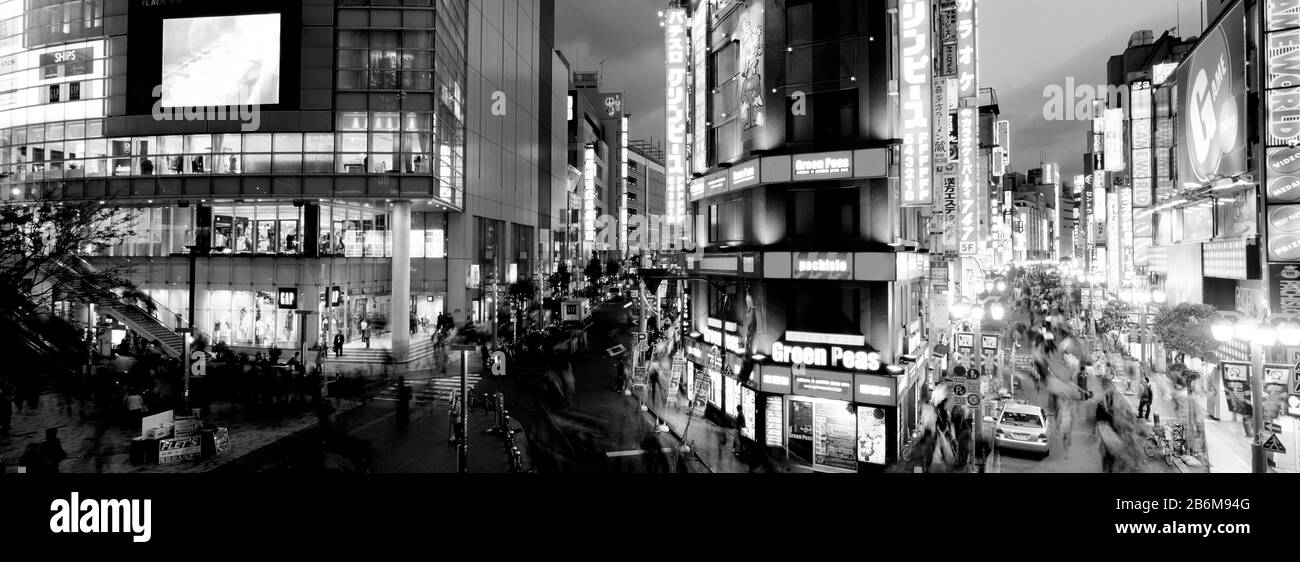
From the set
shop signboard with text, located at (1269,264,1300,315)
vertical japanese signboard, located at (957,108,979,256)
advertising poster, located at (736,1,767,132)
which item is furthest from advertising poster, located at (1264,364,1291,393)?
vertical japanese signboard, located at (957,108,979,256)

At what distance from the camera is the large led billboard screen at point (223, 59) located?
34.1 meters

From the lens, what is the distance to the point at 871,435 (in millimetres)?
17750

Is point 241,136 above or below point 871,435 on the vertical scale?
above

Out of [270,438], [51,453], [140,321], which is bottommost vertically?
[270,438]

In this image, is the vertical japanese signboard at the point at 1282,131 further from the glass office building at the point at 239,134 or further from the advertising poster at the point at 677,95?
the glass office building at the point at 239,134

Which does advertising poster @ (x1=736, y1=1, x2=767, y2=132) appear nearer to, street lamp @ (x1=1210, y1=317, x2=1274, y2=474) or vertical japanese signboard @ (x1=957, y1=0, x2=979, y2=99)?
vertical japanese signboard @ (x1=957, y1=0, x2=979, y2=99)

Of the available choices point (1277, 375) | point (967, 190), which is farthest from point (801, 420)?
point (967, 190)

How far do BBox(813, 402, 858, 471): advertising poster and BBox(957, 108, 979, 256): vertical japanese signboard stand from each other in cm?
1939

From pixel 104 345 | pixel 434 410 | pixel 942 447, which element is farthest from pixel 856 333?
pixel 104 345

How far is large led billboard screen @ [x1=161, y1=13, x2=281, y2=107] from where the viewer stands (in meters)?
34.1

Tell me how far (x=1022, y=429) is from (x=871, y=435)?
4.90 meters

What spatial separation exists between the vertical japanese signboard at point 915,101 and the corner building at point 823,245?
41cm

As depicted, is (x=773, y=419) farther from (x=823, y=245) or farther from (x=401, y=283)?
(x=401, y=283)
